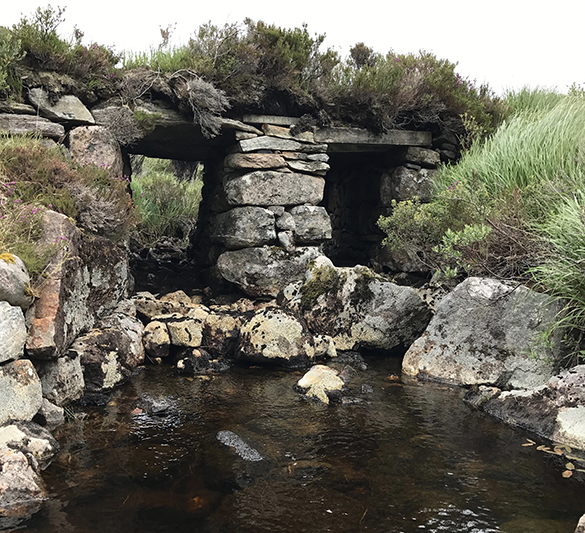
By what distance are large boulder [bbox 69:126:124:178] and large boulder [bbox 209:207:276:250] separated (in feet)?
6.36

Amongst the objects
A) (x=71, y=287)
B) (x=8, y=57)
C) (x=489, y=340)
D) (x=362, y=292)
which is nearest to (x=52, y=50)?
(x=8, y=57)

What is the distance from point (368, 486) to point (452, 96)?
8087 millimetres

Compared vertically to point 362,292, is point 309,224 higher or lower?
higher

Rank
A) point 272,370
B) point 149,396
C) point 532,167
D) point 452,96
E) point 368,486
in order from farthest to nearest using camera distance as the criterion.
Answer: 1. point 452,96
2. point 532,167
3. point 272,370
4. point 149,396
5. point 368,486

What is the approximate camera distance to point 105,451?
4000mm

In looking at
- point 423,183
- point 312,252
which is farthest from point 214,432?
point 423,183

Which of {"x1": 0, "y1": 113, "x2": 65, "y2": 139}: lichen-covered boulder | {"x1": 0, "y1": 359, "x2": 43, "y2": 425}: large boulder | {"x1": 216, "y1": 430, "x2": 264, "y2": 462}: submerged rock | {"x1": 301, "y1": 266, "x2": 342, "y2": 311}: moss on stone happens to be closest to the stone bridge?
{"x1": 0, "y1": 113, "x2": 65, "y2": 139}: lichen-covered boulder

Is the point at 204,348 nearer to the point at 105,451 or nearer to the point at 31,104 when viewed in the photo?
the point at 105,451

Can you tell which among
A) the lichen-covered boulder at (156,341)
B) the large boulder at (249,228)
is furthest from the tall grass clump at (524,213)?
the lichen-covered boulder at (156,341)

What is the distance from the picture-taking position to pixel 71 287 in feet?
17.7

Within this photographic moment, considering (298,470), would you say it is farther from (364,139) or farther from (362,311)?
(364,139)

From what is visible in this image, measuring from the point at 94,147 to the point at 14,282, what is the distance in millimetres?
3756

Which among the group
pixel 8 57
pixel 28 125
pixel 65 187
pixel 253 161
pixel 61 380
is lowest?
pixel 61 380

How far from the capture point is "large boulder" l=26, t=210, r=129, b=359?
4.63 meters
